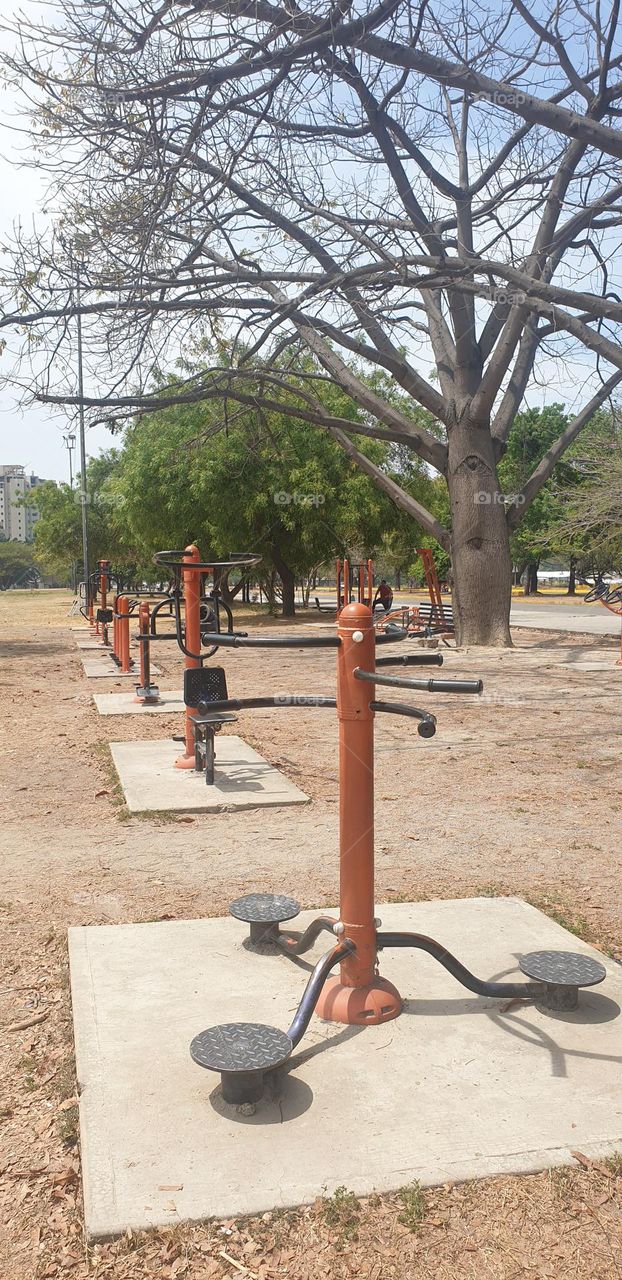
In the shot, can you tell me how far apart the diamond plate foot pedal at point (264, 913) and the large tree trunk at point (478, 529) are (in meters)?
12.5

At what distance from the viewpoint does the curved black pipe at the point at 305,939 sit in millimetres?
3162

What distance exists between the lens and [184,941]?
3.52m

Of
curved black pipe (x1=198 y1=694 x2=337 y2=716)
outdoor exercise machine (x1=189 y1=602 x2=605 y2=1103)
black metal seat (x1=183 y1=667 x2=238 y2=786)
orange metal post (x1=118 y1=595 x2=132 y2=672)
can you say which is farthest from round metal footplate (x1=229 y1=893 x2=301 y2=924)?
orange metal post (x1=118 y1=595 x2=132 y2=672)

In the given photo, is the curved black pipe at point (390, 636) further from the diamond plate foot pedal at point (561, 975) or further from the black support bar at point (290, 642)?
the diamond plate foot pedal at point (561, 975)

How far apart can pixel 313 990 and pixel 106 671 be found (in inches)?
448

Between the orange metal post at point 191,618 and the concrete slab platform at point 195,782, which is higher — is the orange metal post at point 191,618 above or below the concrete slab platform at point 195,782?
above

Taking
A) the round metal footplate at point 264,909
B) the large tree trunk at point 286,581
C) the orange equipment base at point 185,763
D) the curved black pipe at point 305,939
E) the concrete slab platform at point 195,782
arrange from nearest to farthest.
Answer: the curved black pipe at point 305,939, the round metal footplate at point 264,909, the concrete slab platform at point 195,782, the orange equipment base at point 185,763, the large tree trunk at point 286,581

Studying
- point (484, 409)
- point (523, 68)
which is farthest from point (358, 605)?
point (484, 409)

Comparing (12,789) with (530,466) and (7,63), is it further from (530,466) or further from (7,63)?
(530,466)

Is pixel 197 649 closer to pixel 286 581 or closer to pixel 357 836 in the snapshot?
pixel 357 836

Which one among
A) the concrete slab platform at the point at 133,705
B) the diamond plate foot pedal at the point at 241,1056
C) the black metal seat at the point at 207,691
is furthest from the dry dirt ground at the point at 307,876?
the black metal seat at the point at 207,691

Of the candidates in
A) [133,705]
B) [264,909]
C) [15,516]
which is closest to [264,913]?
[264,909]

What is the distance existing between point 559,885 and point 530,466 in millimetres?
41989

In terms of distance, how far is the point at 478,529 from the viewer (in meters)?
15.5
